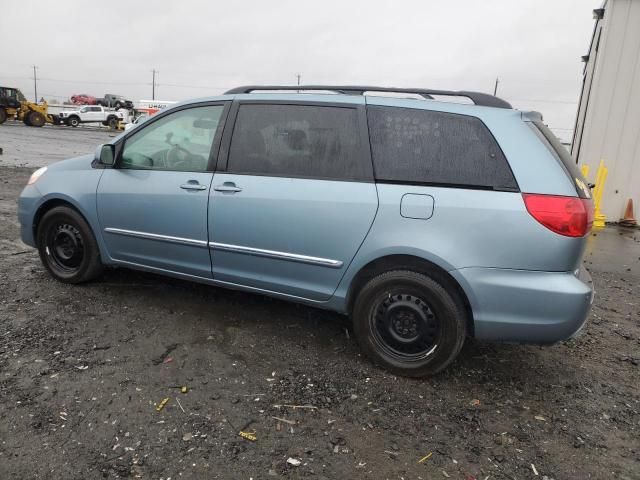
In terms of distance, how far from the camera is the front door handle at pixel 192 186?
3.58 meters

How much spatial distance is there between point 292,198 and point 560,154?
5.63 ft

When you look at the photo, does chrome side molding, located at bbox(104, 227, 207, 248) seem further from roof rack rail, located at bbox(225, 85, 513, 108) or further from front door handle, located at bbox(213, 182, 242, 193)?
roof rack rail, located at bbox(225, 85, 513, 108)

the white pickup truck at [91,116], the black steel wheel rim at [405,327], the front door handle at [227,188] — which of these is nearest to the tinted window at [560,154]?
the black steel wheel rim at [405,327]

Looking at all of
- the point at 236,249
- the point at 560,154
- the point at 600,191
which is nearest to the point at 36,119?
the point at 600,191

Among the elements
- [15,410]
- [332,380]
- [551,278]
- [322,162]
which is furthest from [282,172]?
[15,410]

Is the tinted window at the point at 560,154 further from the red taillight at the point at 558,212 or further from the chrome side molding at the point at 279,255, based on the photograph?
the chrome side molding at the point at 279,255

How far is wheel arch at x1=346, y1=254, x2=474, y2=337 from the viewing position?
297cm

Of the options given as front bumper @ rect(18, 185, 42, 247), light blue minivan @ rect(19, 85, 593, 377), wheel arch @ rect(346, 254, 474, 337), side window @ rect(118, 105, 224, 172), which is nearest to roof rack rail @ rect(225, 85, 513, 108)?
light blue minivan @ rect(19, 85, 593, 377)

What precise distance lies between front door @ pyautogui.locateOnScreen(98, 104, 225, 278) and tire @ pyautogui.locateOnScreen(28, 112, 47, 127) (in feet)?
109

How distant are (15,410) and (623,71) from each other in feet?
32.4

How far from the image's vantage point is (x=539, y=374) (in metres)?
3.30

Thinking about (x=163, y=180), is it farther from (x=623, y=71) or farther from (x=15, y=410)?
(x=623, y=71)

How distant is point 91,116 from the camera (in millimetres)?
39156

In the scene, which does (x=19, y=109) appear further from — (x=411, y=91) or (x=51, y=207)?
(x=411, y=91)
